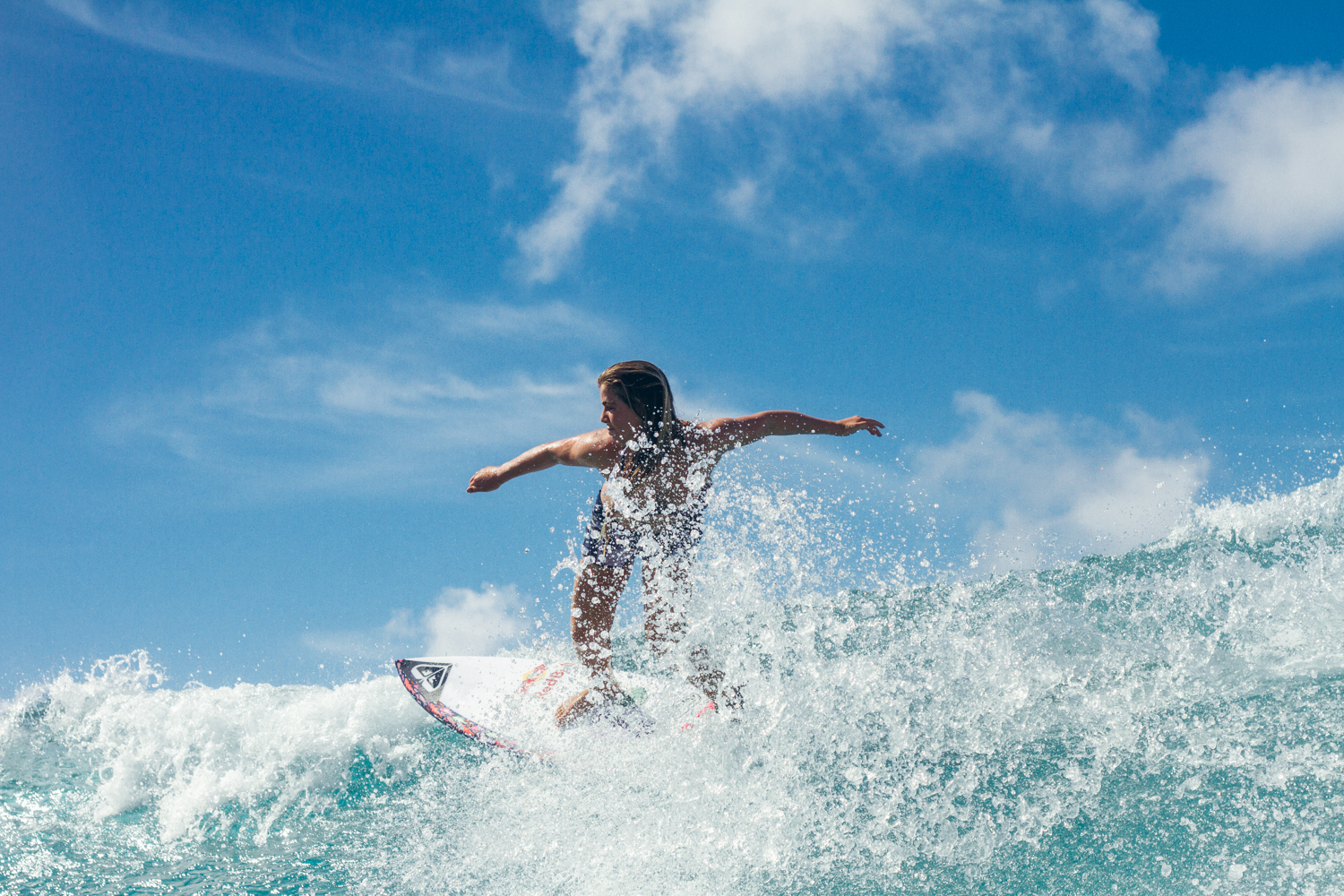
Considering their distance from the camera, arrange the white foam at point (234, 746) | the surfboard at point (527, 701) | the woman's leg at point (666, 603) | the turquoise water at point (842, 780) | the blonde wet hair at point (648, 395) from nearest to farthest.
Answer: the turquoise water at point (842, 780) → the blonde wet hair at point (648, 395) → the woman's leg at point (666, 603) → the surfboard at point (527, 701) → the white foam at point (234, 746)

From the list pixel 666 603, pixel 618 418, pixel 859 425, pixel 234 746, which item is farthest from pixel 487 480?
pixel 234 746

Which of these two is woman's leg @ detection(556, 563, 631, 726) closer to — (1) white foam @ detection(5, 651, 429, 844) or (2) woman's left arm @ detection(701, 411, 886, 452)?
(2) woman's left arm @ detection(701, 411, 886, 452)

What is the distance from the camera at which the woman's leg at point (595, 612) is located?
5.15m

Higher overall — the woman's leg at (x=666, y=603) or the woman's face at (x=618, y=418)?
the woman's face at (x=618, y=418)

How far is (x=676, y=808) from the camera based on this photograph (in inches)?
167

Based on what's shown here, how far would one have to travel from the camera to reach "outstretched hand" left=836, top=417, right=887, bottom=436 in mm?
4832

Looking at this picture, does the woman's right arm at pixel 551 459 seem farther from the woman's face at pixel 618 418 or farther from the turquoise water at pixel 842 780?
the turquoise water at pixel 842 780

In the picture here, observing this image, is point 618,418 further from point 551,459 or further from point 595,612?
point 595,612

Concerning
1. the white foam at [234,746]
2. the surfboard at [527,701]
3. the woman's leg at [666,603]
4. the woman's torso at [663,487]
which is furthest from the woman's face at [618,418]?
the white foam at [234,746]

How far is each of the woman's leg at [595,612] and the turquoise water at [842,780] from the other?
22.4 inches

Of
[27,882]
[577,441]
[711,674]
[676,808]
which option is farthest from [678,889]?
[27,882]

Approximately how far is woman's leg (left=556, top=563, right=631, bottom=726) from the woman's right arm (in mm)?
774

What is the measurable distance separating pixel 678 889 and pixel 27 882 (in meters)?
4.26

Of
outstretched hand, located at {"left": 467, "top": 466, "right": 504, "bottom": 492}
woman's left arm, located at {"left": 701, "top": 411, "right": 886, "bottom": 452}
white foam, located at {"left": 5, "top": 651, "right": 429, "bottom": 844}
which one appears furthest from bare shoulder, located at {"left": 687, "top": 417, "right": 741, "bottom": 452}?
white foam, located at {"left": 5, "top": 651, "right": 429, "bottom": 844}
